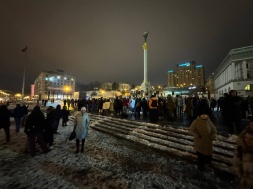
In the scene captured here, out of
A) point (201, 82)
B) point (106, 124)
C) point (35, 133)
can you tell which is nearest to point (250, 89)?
point (106, 124)

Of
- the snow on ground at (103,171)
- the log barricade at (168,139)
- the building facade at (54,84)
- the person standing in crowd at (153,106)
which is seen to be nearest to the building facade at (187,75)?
the building facade at (54,84)

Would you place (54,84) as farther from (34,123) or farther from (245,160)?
(245,160)

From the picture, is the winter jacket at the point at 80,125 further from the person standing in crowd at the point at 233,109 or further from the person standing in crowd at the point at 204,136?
the person standing in crowd at the point at 233,109

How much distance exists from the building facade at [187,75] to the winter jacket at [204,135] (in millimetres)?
134544

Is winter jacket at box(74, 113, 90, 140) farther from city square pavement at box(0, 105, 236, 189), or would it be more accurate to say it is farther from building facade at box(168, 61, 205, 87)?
building facade at box(168, 61, 205, 87)

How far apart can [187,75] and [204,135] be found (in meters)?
145

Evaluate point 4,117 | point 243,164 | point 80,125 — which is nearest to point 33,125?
point 80,125

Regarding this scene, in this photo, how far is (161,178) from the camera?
15.8ft

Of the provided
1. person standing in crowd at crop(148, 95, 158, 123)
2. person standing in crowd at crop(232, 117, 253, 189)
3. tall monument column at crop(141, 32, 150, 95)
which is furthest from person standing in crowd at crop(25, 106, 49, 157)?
tall monument column at crop(141, 32, 150, 95)

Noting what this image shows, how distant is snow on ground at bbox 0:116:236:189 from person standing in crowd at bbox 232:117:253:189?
6.87 feet

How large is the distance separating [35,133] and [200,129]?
6.41 metres

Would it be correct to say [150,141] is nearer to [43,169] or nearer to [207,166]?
[207,166]

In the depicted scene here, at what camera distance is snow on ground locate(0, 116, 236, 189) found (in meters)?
4.42

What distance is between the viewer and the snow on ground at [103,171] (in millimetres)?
4422
